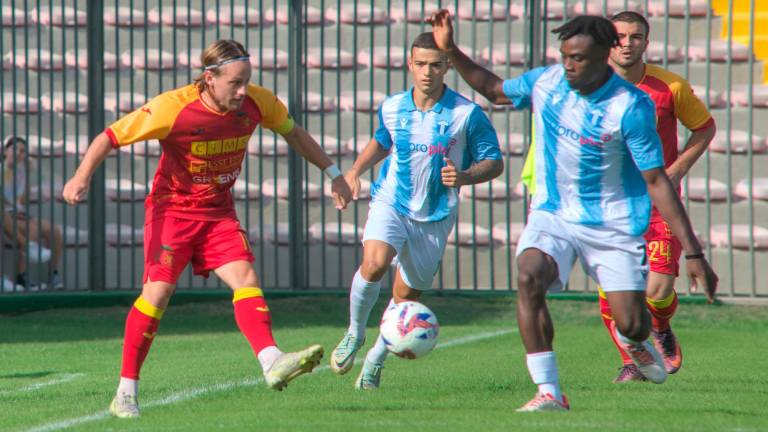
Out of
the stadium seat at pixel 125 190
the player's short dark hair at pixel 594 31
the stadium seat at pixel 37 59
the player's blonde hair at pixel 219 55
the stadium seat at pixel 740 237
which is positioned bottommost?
the stadium seat at pixel 740 237

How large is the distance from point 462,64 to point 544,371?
5.13 feet

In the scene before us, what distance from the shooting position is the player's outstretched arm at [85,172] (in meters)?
6.46

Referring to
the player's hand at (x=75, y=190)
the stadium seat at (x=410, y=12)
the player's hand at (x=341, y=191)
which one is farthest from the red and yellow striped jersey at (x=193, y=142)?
the stadium seat at (x=410, y=12)

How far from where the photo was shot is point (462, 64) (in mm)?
6812

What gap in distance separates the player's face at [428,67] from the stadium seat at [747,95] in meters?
6.33

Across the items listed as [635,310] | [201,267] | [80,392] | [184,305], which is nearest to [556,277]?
[635,310]

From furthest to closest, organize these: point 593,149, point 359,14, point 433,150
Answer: point 359,14 → point 433,150 → point 593,149

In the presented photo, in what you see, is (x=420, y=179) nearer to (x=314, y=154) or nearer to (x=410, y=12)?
(x=314, y=154)

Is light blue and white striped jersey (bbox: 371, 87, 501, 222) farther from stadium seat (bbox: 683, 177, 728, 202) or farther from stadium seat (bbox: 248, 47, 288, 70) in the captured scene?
stadium seat (bbox: 248, 47, 288, 70)

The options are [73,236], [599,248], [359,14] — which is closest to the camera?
[599,248]

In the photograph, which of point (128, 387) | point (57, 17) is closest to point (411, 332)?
point (128, 387)

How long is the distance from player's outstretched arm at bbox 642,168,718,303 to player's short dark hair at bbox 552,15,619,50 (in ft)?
1.98

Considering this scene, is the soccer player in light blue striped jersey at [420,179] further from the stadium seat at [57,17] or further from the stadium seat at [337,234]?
the stadium seat at [57,17]

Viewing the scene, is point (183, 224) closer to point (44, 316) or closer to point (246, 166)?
point (44, 316)
